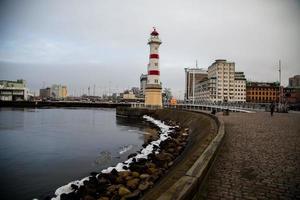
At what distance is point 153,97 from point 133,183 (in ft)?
136

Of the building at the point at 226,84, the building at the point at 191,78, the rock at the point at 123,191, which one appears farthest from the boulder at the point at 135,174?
the building at the point at 191,78

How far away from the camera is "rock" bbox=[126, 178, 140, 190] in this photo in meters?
8.68

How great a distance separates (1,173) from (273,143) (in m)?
14.1

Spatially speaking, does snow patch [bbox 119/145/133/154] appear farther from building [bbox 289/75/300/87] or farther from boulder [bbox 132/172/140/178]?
building [bbox 289/75/300/87]

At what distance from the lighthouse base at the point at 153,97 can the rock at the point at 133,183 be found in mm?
39134

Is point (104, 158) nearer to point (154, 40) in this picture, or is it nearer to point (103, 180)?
point (103, 180)

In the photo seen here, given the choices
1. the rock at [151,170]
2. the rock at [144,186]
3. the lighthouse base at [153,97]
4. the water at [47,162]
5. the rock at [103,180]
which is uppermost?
the lighthouse base at [153,97]

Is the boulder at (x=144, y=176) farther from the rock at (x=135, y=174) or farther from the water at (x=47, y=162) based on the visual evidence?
the water at (x=47, y=162)

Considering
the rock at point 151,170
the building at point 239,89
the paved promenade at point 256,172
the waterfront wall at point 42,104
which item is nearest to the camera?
the paved promenade at point 256,172

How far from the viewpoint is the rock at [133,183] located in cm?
868

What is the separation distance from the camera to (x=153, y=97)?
50.2m

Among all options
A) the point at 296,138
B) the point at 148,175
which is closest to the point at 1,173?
the point at 148,175

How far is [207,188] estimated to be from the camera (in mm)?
5648

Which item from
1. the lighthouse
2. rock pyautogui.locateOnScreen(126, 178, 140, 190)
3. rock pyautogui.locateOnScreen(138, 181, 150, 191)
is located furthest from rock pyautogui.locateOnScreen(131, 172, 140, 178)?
the lighthouse
